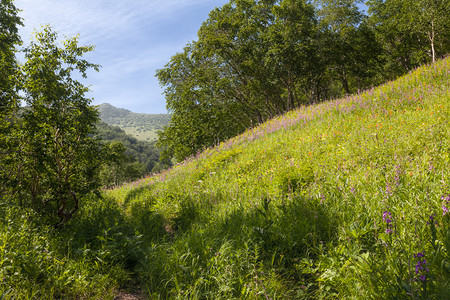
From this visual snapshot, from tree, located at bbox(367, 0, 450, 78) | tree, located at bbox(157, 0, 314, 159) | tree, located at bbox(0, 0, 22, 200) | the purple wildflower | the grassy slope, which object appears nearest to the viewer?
the purple wildflower

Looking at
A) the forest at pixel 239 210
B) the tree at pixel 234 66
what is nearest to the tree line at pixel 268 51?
the tree at pixel 234 66

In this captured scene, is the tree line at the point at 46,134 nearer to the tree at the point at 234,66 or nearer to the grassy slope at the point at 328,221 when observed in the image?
the grassy slope at the point at 328,221

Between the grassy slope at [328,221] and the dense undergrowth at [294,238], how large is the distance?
2cm

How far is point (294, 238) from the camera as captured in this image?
3250 millimetres

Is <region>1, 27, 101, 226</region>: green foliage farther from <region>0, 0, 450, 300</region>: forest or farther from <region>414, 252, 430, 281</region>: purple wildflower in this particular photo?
<region>414, 252, 430, 281</region>: purple wildflower

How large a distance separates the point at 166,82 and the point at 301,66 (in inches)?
626

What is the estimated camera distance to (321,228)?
10.8ft

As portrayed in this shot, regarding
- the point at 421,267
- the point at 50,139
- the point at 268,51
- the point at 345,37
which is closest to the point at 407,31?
the point at 345,37

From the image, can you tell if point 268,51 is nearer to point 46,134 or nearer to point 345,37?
point 345,37

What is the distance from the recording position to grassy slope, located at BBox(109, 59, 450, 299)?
7.32 ft

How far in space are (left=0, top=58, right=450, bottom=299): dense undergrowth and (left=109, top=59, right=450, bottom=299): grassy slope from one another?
0.06 feet

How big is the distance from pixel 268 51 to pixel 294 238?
66.3ft

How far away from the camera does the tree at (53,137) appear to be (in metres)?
5.18

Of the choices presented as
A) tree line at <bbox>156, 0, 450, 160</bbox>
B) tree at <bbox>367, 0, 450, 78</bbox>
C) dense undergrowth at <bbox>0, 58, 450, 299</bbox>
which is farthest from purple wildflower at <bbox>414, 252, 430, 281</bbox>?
tree at <bbox>367, 0, 450, 78</bbox>
